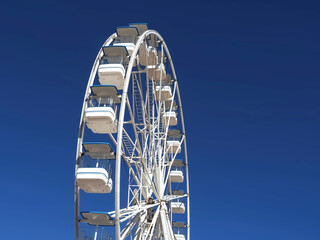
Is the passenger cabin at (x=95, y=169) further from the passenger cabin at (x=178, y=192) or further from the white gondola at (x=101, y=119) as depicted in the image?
the passenger cabin at (x=178, y=192)

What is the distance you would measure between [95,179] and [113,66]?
477 cm

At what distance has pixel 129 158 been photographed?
1789cm

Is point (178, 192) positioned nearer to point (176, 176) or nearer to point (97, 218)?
point (176, 176)

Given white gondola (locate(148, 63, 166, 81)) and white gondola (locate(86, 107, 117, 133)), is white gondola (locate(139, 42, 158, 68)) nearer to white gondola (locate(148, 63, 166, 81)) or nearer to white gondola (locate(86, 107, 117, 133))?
white gondola (locate(148, 63, 166, 81))

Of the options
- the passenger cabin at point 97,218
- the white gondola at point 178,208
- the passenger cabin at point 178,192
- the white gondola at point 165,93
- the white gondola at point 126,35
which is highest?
the white gondola at point 126,35

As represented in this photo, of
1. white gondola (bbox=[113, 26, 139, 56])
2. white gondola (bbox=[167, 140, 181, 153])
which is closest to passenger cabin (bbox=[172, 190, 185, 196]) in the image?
white gondola (bbox=[167, 140, 181, 153])

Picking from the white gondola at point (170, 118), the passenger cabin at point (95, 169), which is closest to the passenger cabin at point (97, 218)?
the passenger cabin at point (95, 169)

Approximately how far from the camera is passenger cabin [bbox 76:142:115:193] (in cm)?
1523

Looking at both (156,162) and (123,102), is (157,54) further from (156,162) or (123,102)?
(123,102)

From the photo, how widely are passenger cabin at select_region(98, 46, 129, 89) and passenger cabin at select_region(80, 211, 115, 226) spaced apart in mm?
5180

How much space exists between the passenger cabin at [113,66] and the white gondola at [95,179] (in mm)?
3863

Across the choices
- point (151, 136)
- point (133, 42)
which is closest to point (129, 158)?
point (151, 136)

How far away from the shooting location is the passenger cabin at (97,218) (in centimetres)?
1468

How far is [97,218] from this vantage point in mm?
15062
